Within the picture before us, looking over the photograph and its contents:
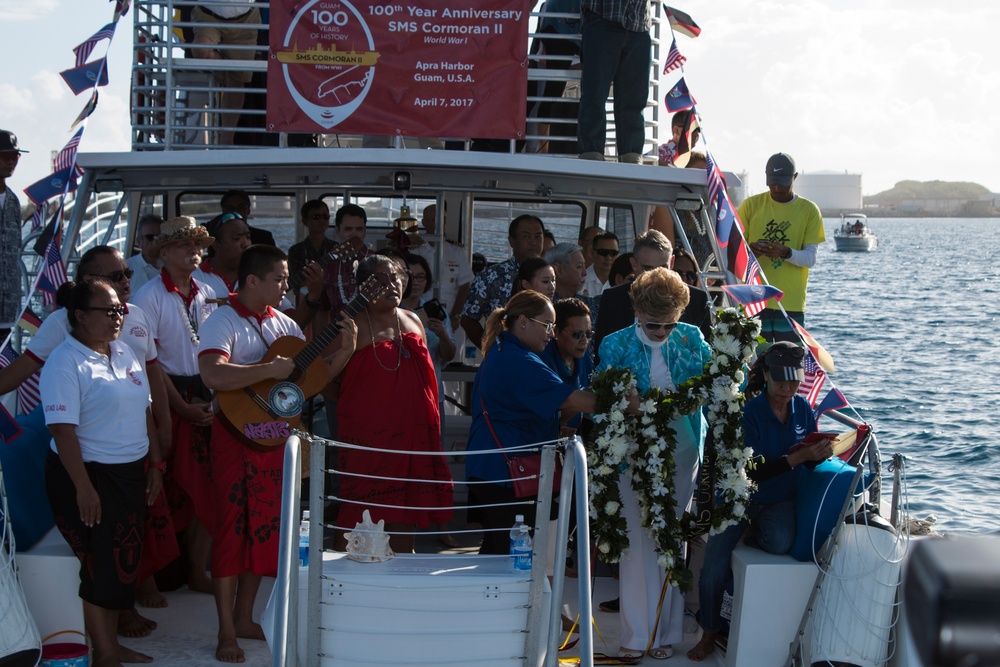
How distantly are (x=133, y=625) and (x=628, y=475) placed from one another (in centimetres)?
253

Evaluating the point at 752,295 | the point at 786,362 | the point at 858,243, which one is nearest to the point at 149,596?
the point at 786,362

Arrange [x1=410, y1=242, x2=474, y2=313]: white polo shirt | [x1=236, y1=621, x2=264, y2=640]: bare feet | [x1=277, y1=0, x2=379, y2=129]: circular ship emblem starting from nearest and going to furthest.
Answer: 1. [x1=236, y1=621, x2=264, y2=640]: bare feet
2. [x1=277, y1=0, x2=379, y2=129]: circular ship emblem
3. [x1=410, y1=242, x2=474, y2=313]: white polo shirt

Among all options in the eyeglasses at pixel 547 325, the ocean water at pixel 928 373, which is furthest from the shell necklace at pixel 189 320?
the ocean water at pixel 928 373

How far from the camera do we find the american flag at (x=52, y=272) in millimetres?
5875

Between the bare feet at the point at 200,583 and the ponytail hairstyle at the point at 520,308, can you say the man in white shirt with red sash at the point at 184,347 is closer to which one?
the bare feet at the point at 200,583

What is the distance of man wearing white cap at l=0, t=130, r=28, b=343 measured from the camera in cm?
734

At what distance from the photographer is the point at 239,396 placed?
5199mm

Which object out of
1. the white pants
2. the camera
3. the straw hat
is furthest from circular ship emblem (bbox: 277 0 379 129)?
the white pants

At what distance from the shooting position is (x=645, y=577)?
209 inches

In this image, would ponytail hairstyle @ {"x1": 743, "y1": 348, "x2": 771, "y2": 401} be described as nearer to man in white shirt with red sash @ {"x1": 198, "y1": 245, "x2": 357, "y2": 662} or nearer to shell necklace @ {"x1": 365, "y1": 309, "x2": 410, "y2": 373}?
shell necklace @ {"x1": 365, "y1": 309, "x2": 410, "y2": 373}

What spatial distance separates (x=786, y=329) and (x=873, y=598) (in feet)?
9.69

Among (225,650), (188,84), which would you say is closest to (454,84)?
(188,84)

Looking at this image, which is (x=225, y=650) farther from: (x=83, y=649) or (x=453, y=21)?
(x=453, y=21)

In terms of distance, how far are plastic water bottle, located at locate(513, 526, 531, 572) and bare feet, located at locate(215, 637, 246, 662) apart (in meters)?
1.49
